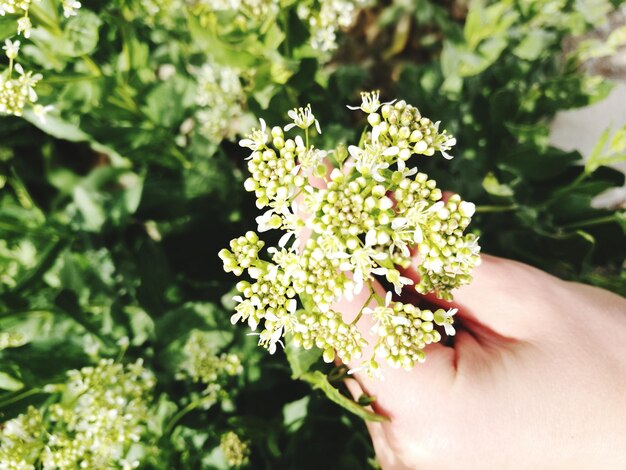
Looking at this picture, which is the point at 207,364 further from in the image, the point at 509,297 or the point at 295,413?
the point at 509,297

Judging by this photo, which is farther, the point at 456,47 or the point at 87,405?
the point at 456,47

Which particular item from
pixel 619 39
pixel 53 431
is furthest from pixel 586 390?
→ pixel 53 431

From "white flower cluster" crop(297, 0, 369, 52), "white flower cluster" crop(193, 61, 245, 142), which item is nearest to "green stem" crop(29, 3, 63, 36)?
"white flower cluster" crop(193, 61, 245, 142)

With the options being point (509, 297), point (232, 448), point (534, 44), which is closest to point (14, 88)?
point (232, 448)

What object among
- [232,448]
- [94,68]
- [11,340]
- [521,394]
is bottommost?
[232,448]

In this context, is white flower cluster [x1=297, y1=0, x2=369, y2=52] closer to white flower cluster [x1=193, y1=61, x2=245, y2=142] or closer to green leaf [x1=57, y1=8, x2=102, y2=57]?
white flower cluster [x1=193, y1=61, x2=245, y2=142]

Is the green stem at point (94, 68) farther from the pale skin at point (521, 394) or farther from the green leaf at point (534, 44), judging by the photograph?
the green leaf at point (534, 44)

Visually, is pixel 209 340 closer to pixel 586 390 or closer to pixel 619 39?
pixel 586 390
